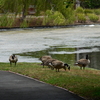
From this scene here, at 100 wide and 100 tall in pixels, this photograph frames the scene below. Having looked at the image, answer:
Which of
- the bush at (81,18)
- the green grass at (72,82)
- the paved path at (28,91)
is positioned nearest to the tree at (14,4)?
the green grass at (72,82)

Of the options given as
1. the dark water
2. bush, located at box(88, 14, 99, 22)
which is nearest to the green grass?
the dark water

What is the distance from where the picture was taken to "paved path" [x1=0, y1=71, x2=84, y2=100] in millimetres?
11492

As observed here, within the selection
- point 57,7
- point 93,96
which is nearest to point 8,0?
point 57,7

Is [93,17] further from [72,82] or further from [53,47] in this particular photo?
[72,82]

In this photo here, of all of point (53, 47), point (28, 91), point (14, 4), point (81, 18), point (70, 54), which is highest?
point (14, 4)

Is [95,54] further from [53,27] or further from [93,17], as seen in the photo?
[93,17]

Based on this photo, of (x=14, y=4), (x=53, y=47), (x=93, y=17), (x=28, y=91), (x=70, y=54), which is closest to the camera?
(x=28, y=91)

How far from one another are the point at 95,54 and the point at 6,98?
21.2 metres

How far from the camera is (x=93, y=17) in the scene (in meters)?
68.4

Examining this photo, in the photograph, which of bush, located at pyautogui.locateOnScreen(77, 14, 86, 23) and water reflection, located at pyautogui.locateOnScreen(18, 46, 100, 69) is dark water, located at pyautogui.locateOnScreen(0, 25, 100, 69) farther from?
bush, located at pyautogui.locateOnScreen(77, 14, 86, 23)

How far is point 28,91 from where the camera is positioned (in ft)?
40.9

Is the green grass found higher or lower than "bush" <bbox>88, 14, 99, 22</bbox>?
higher

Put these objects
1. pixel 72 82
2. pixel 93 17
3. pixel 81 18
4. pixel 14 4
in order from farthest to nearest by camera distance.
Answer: pixel 93 17, pixel 81 18, pixel 14 4, pixel 72 82

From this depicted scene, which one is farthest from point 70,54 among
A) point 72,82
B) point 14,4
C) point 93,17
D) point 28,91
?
point 93,17
